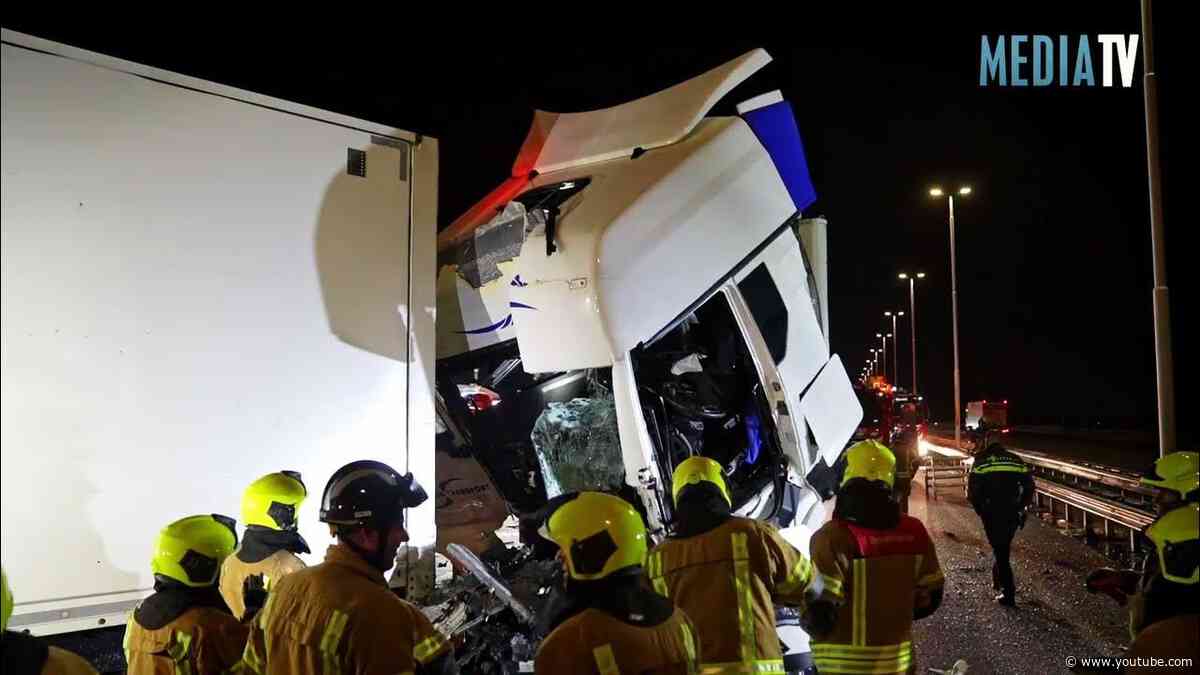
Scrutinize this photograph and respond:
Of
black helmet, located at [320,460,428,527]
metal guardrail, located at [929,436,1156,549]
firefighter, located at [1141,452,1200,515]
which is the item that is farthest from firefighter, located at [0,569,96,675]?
metal guardrail, located at [929,436,1156,549]

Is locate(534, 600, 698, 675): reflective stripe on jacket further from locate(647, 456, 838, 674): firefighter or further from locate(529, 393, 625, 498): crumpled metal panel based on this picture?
locate(529, 393, 625, 498): crumpled metal panel

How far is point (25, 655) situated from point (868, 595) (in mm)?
3244

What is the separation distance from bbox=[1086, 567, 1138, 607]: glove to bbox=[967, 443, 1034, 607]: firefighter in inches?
171

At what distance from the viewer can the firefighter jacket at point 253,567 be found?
3.74 meters

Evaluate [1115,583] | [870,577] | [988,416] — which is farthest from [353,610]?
[988,416]

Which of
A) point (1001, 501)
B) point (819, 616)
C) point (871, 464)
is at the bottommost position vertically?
point (1001, 501)

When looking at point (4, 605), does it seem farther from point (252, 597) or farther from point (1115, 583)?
point (1115, 583)

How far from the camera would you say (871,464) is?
14.3ft

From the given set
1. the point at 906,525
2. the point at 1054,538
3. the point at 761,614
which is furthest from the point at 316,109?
the point at 1054,538

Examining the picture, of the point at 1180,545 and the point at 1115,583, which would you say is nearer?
the point at 1180,545

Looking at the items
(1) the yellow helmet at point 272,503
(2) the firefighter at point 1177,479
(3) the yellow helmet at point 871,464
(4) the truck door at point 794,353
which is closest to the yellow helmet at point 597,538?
(1) the yellow helmet at point 272,503

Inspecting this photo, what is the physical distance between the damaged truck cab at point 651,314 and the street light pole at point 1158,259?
389cm

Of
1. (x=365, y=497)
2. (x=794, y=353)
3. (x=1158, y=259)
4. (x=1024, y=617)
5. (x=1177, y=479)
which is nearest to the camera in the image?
(x=365, y=497)

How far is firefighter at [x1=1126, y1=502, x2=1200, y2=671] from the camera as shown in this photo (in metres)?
3.04
